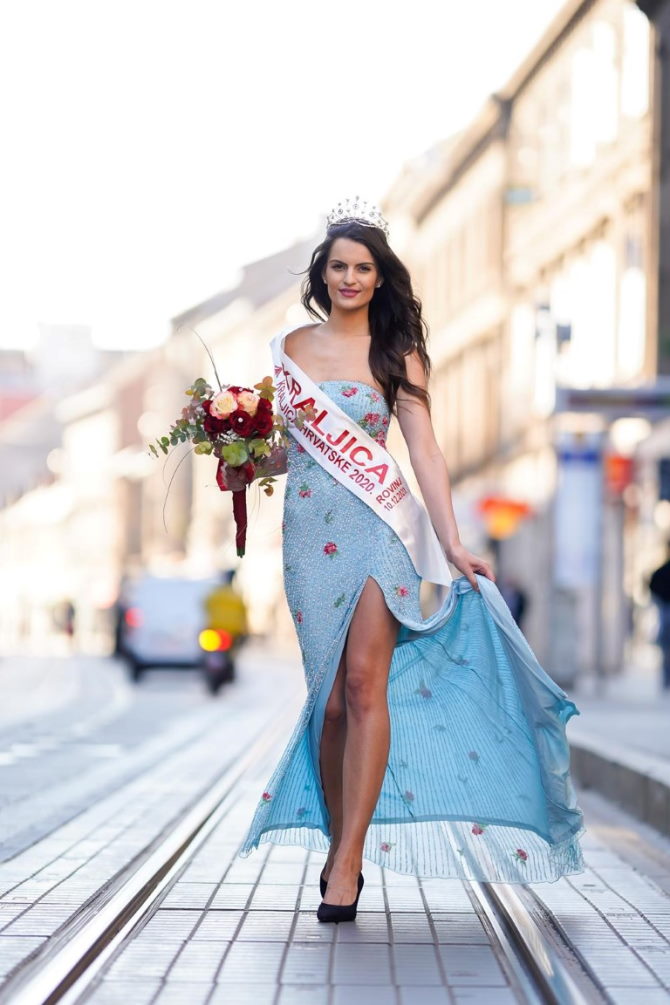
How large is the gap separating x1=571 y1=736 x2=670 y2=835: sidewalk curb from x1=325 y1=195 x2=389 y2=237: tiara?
163 inches

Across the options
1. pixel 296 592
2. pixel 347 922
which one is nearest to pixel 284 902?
pixel 347 922

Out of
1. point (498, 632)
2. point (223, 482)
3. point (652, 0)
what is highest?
point (652, 0)

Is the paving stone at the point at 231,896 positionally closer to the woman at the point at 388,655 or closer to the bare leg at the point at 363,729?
the woman at the point at 388,655

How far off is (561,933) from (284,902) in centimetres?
102

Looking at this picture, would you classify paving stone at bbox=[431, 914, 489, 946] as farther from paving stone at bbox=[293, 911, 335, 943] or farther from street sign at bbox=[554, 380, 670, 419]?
street sign at bbox=[554, 380, 670, 419]

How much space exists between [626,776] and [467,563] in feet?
18.0

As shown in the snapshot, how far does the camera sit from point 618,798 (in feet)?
39.9

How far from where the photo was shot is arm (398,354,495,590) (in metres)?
6.67

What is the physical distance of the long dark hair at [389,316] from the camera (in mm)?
6777

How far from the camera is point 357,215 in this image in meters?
6.96

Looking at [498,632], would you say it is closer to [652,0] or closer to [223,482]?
[223,482]

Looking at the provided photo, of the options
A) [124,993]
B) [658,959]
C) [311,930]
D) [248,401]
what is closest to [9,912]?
[311,930]

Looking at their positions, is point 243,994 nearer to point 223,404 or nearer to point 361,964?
point 361,964

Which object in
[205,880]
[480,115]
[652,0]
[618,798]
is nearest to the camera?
[205,880]
